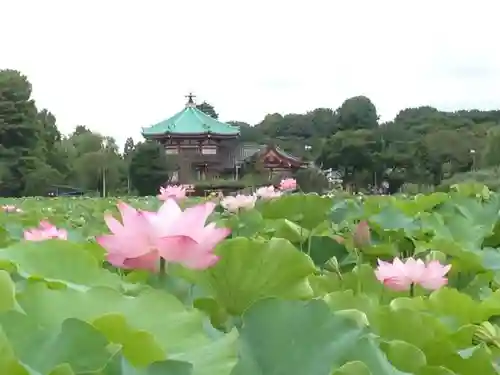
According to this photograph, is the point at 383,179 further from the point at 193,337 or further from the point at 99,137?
the point at 193,337

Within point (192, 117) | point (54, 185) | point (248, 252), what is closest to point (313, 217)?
point (248, 252)

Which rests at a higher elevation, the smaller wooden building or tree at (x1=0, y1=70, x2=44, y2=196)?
tree at (x1=0, y1=70, x2=44, y2=196)

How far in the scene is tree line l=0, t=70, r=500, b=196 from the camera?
22.5 metres

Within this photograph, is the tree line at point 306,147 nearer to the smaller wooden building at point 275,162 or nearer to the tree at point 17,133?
the tree at point 17,133

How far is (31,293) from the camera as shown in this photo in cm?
40

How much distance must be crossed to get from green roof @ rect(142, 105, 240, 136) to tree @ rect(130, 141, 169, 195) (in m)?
2.21

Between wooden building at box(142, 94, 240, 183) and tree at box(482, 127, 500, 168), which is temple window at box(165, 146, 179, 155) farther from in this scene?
tree at box(482, 127, 500, 168)

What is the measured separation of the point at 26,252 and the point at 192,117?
25028 millimetres

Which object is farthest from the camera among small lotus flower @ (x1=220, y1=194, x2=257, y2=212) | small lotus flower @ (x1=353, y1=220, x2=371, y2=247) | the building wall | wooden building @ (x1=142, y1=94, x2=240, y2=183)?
wooden building @ (x1=142, y1=94, x2=240, y2=183)

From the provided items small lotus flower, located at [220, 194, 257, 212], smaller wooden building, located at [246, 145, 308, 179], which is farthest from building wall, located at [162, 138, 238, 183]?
small lotus flower, located at [220, 194, 257, 212]

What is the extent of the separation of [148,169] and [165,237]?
21584 mm

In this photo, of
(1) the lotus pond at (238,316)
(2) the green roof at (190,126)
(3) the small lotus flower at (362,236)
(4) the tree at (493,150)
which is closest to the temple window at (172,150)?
(2) the green roof at (190,126)

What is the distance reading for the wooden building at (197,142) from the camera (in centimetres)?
2380

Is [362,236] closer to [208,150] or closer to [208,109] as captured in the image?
[208,150]
